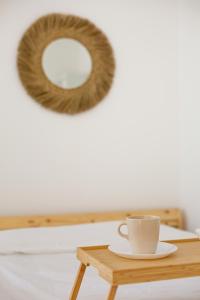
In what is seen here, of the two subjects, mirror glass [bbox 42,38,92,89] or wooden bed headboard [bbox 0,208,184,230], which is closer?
wooden bed headboard [bbox 0,208,184,230]

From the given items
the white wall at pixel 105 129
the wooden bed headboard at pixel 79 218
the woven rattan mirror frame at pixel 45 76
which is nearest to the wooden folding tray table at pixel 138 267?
the wooden bed headboard at pixel 79 218

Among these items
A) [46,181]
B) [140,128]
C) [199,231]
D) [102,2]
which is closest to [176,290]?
[199,231]

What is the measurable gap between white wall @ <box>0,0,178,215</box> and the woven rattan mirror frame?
5 centimetres

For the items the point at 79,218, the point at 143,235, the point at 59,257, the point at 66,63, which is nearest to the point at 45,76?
the point at 66,63

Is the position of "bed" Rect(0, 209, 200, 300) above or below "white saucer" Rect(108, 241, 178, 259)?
below

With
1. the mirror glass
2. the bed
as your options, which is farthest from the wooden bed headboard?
the mirror glass

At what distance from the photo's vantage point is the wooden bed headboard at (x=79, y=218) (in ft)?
7.50

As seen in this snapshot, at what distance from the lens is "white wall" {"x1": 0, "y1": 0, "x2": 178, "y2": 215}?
2.38m

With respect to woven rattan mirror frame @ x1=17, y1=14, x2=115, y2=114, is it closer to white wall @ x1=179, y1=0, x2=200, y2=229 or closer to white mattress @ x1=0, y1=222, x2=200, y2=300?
white wall @ x1=179, y1=0, x2=200, y2=229

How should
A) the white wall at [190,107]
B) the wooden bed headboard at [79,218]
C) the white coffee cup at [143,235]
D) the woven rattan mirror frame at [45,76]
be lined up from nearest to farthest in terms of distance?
the white coffee cup at [143,235] → the wooden bed headboard at [79,218] → the woven rattan mirror frame at [45,76] → the white wall at [190,107]

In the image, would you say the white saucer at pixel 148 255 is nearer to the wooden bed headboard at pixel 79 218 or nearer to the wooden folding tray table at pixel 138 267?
the wooden folding tray table at pixel 138 267

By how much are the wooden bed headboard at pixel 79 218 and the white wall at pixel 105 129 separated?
7 centimetres

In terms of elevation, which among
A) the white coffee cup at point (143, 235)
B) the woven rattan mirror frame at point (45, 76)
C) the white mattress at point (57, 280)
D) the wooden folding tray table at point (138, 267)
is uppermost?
the woven rattan mirror frame at point (45, 76)

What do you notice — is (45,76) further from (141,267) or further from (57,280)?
(141,267)
